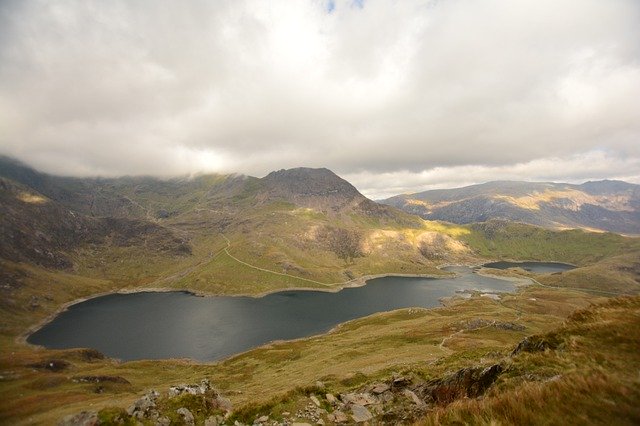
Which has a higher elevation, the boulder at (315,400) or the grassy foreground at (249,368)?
the boulder at (315,400)

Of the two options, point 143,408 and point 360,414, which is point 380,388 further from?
point 143,408

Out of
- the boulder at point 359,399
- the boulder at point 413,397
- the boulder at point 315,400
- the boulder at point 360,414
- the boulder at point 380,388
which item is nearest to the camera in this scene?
→ the boulder at point 360,414

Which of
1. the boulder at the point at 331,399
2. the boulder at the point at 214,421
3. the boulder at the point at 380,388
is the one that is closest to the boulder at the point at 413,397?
the boulder at the point at 380,388

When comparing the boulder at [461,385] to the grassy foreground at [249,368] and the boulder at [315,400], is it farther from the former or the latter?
the grassy foreground at [249,368]

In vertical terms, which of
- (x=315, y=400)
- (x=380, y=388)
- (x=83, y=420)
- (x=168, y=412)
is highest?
(x=83, y=420)

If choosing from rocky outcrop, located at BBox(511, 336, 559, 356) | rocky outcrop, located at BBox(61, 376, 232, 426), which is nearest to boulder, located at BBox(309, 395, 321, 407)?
rocky outcrop, located at BBox(61, 376, 232, 426)

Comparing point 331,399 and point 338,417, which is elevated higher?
point 338,417

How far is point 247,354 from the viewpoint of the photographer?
13812 cm

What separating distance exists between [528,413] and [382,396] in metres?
21.1

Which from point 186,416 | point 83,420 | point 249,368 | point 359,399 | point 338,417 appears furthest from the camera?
point 249,368

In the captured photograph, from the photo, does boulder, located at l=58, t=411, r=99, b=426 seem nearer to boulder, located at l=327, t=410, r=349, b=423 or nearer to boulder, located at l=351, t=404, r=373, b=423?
boulder, located at l=327, t=410, r=349, b=423

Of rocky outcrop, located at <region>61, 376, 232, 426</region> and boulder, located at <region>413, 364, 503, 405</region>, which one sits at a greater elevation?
boulder, located at <region>413, 364, 503, 405</region>

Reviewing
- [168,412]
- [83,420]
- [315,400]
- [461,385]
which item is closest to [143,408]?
[168,412]

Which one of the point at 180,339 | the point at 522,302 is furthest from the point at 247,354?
the point at 522,302
